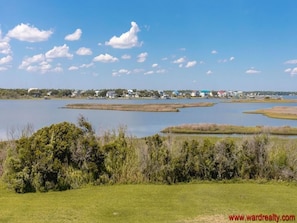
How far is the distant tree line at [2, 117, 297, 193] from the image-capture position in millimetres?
9828

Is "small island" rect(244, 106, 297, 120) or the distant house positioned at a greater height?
the distant house

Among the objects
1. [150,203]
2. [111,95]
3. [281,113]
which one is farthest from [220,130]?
[111,95]

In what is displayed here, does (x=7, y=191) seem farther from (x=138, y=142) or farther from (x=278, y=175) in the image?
(x=278, y=175)

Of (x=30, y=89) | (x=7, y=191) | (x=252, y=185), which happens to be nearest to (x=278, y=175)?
(x=252, y=185)

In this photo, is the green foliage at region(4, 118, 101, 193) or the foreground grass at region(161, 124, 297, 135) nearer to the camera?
the green foliage at region(4, 118, 101, 193)

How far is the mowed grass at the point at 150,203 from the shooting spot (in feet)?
23.4

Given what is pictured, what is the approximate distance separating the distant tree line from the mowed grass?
1.93 ft

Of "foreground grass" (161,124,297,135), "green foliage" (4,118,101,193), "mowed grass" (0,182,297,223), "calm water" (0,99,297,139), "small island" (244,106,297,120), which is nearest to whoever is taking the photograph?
"mowed grass" (0,182,297,223)

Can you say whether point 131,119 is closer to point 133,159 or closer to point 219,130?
point 219,130

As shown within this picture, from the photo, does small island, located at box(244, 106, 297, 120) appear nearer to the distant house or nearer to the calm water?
the calm water

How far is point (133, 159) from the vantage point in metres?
10.8

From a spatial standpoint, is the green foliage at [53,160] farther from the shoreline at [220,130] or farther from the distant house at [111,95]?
the distant house at [111,95]

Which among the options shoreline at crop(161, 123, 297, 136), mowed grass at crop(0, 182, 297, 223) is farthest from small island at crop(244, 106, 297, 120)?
mowed grass at crop(0, 182, 297, 223)

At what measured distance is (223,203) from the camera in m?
8.04
